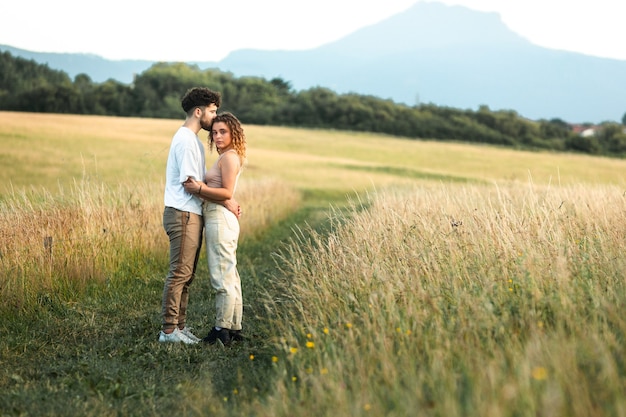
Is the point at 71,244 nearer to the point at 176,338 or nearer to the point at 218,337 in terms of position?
the point at 176,338

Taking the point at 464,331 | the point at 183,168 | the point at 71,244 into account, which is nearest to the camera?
the point at 464,331

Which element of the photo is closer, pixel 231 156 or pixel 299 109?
pixel 231 156

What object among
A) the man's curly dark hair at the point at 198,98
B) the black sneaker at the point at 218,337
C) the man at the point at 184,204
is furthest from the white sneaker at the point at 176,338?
the man's curly dark hair at the point at 198,98

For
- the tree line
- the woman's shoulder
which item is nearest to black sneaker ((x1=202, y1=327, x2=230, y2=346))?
the woman's shoulder

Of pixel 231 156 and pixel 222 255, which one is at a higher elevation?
pixel 231 156

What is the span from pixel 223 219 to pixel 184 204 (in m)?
0.42

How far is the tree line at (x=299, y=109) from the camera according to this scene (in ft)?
188

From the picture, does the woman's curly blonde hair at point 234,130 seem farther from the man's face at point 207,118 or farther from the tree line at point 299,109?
the tree line at point 299,109

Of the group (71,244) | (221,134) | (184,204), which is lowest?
(71,244)

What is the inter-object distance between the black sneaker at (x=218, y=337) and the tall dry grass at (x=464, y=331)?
0.81 m

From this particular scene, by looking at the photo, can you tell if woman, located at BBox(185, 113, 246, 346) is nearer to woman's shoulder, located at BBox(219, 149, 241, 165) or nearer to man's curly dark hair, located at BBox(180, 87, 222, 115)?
woman's shoulder, located at BBox(219, 149, 241, 165)

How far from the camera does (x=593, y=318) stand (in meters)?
5.01

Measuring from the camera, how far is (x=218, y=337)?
275 inches

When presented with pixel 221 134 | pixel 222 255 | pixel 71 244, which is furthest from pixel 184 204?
pixel 71 244
